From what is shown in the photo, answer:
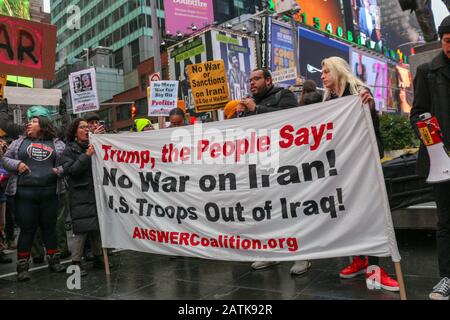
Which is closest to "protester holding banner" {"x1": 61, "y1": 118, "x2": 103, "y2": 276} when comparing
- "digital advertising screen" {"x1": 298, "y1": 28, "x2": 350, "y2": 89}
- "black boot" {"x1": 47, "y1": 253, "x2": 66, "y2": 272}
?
"black boot" {"x1": 47, "y1": 253, "x2": 66, "y2": 272}

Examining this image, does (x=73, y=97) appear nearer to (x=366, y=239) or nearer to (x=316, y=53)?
(x=366, y=239)

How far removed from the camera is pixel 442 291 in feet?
10.2

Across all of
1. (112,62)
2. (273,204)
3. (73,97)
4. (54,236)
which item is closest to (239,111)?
(273,204)

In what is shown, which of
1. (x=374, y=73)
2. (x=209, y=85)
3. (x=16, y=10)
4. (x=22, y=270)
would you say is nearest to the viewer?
(x=22, y=270)

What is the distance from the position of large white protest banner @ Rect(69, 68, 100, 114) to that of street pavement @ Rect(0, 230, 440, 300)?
6.23m

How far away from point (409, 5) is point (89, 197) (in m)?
6.52

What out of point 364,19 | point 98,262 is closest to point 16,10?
point 98,262

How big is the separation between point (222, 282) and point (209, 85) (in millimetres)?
4380

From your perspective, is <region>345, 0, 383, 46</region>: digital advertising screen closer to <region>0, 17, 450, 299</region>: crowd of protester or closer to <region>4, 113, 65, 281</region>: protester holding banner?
<region>0, 17, 450, 299</region>: crowd of protester

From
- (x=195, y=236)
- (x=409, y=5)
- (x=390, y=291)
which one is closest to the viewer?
(x=390, y=291)

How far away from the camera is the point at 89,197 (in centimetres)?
501

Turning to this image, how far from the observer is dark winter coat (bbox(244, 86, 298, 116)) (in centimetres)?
455

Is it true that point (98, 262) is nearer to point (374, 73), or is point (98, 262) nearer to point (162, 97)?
point (162, 97)

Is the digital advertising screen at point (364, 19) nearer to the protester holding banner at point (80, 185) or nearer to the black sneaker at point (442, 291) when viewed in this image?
the protester holding banner at point (80, 185)
